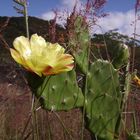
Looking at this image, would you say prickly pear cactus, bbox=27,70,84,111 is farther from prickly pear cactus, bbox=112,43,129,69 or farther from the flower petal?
the flower petal

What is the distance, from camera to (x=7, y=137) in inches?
153

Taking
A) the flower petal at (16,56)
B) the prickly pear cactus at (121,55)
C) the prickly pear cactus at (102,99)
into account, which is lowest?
the prickly pear cactus at (102,99)

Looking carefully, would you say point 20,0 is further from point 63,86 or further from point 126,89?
point 126,89

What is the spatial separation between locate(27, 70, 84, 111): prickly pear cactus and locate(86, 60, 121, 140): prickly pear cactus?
0.33 feet

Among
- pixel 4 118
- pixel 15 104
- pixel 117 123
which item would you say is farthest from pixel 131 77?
pixel 15 104

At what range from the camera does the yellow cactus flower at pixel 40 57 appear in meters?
1.23

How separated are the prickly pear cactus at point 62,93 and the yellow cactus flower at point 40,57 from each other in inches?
11.7

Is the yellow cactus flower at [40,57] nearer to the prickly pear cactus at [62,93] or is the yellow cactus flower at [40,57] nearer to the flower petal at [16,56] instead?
the flower petal at [16,56]

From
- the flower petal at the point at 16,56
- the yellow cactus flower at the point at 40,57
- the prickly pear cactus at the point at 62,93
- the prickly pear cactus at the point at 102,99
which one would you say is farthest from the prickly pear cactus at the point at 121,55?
the flower petal at the point at 16,56

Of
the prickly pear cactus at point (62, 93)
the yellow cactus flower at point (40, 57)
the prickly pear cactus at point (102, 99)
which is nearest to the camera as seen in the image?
the yellow cactus flower at point (40, 57)

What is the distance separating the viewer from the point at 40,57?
4.19 ft

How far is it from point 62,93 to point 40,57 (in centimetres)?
48

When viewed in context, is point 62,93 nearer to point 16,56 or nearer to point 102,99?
point 102,99

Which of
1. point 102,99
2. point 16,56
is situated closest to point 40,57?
point 16,56
